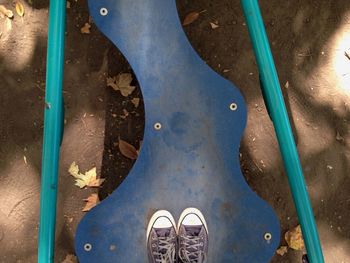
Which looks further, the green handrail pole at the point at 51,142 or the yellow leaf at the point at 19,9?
the yellow leaf at the point at 19,9

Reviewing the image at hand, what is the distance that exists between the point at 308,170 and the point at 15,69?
1.66m

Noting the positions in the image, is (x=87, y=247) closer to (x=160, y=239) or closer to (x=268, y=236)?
(x=160, y=239)

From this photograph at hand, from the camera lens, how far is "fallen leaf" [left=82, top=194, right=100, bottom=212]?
2621 millimetres

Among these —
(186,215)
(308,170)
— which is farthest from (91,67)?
(308,170)

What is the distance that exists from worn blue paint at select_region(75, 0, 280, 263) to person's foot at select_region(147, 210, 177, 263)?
35mm

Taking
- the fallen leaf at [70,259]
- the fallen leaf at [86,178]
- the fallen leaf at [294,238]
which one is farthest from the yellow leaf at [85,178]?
the fallen leaf at [294,238]

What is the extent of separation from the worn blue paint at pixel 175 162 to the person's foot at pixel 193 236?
1.4 inches

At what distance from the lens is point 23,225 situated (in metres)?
2.63

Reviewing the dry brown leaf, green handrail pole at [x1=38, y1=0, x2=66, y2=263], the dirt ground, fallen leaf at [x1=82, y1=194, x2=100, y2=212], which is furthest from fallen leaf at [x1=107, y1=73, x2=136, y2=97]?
green handrail pole at [x1=38, y1=0, x2=66, y2=263]

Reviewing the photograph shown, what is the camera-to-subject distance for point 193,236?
221 centimetres

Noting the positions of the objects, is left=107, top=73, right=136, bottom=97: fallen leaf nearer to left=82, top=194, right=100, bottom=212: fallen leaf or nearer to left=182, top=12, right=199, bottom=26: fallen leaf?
left=182, top=12, right=199, bottom=26: fallen leaf

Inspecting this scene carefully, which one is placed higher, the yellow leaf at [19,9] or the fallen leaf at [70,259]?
the yellow leaf at [19,9]

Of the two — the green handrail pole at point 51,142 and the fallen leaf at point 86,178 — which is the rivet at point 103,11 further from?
the fallen leaf at point 86,178

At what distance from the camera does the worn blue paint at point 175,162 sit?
7.29 feet
